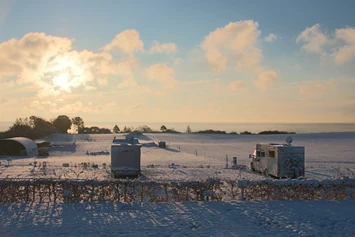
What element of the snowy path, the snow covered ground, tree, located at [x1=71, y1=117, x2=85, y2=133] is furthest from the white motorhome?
tree, located at [x1=71, y1=117, x2=85, y2=133]

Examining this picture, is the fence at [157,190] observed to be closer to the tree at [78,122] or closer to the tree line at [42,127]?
the tree line at [42,127]

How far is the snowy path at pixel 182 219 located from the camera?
28.2ft

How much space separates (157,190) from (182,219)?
99.0 inches

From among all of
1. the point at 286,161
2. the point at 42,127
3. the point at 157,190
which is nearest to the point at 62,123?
the point at 42,127

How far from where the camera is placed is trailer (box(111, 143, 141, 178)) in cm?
2148

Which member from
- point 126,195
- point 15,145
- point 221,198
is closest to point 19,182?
point 126,195

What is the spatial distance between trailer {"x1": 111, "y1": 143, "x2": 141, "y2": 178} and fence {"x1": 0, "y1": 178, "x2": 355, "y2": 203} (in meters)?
9.22

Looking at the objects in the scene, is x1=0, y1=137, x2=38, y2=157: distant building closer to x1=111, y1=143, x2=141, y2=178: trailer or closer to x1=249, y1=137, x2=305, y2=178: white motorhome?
x1=111, y1=143, x2=141, y2=178: trailer

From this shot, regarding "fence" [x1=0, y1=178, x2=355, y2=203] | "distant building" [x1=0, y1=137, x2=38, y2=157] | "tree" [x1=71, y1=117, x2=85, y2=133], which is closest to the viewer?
"fence" [x1=0, y1=178, x2=355, y2=203]

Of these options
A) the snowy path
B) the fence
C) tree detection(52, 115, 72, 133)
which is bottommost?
the snowy path

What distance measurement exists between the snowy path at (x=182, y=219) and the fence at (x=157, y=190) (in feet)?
1.40

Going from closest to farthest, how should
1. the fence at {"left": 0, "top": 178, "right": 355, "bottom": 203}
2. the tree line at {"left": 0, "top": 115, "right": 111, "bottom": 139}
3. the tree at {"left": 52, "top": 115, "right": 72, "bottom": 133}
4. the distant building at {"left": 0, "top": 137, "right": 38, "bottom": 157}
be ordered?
1. the fence at {"left": 0, "top": 178, "right": 355, "bottom": 203}
2. the distant building at {"left": 0, "top": 137, "right": 38, "bottom": 157}
3. the tree line at {"left": 0, "top": 115, "right": 111, "bottom": 139}
4. the tree at {"left": 52, "top": 115, "right": 72, "bottom": 133}

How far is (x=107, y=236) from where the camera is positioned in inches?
324

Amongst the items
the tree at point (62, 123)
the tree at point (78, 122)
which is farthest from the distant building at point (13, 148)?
the tree at point (78, 122)
